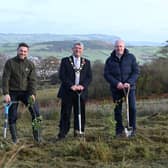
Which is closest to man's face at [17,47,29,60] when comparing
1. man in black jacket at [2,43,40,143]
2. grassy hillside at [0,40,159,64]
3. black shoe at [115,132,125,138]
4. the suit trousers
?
man in black jacket at [2,43,40,143]

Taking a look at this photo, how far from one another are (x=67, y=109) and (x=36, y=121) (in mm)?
966

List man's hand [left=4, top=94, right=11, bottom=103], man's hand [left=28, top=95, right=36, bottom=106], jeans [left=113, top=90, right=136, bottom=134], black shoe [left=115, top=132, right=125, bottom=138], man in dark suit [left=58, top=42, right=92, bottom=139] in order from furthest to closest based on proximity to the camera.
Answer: jeans [left=113, top=90, right=136, bottom=134]
man in dark suit [left=58, top=42, right=92, bottom=139]
black shoe [left=115, top=132, right=125, bottom=138]
man's hand [left=4, top=94, right=11, bottom=103]
man's hand [left=28, top=95, right=36, bottom=106]

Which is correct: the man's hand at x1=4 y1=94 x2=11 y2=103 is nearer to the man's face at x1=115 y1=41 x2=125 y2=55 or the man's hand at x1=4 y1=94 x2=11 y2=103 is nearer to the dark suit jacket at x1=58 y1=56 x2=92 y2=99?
the dark suit jacket at x1=58 y1=56 x2=92 y2=99

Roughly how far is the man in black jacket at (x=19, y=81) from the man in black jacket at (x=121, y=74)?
138cm

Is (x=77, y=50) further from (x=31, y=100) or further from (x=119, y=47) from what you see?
(x=31, y=100)

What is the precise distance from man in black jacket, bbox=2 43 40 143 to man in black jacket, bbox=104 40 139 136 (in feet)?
4.51

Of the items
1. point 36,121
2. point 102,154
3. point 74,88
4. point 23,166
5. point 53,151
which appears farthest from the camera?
point 74,88

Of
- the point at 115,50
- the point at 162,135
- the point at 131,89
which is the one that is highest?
the point at 115,50

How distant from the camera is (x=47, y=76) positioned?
127ft

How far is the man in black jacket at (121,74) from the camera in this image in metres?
8.15

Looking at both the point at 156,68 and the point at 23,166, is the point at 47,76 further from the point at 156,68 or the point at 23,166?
the point at 23,166

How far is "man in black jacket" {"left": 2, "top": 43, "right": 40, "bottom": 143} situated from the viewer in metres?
7.81

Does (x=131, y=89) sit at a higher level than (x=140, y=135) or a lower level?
higher

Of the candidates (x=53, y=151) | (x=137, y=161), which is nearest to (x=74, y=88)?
(x=53, y=151)
